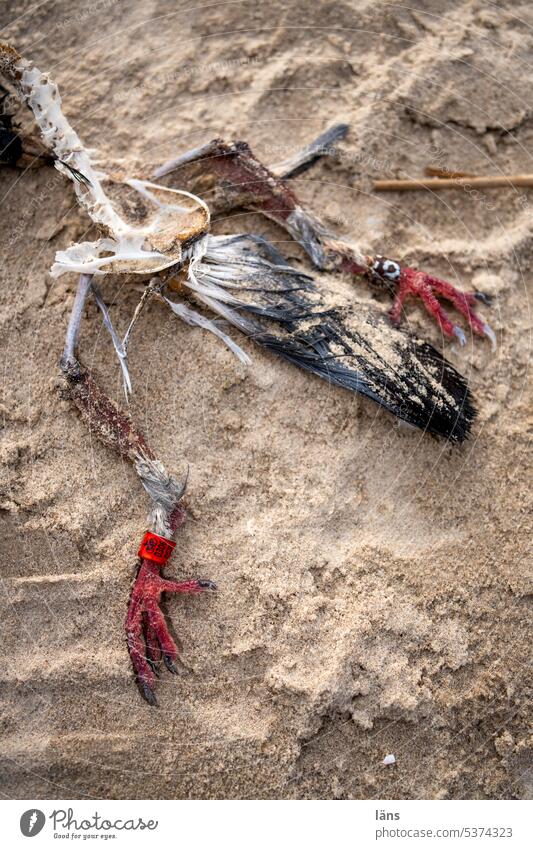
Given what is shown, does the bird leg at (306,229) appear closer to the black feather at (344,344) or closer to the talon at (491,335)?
the talon at (491,335)

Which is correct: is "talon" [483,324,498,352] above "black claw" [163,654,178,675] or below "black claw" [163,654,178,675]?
above

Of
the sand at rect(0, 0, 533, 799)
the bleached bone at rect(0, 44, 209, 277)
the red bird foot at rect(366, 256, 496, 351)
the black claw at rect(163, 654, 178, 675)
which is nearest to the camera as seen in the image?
the sand at rect(0, 0, 533, 799)

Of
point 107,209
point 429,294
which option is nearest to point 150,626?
point 107,209

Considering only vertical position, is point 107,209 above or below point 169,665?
above

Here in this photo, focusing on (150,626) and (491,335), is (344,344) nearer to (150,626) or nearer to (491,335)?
(491,335)

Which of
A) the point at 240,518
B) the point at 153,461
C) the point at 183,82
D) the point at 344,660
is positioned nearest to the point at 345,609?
the point at 344,660

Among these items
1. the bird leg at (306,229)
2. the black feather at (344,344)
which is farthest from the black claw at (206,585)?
the bird leg at (306,229)

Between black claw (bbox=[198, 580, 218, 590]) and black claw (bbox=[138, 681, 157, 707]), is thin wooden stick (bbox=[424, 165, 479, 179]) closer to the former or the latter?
black claw (bbox=[198, 580, 218, 590])

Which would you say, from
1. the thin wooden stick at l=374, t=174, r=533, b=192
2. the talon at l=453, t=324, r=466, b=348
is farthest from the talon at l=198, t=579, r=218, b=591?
the thin wooden stick at l=374, t=174, r=533, b=192
